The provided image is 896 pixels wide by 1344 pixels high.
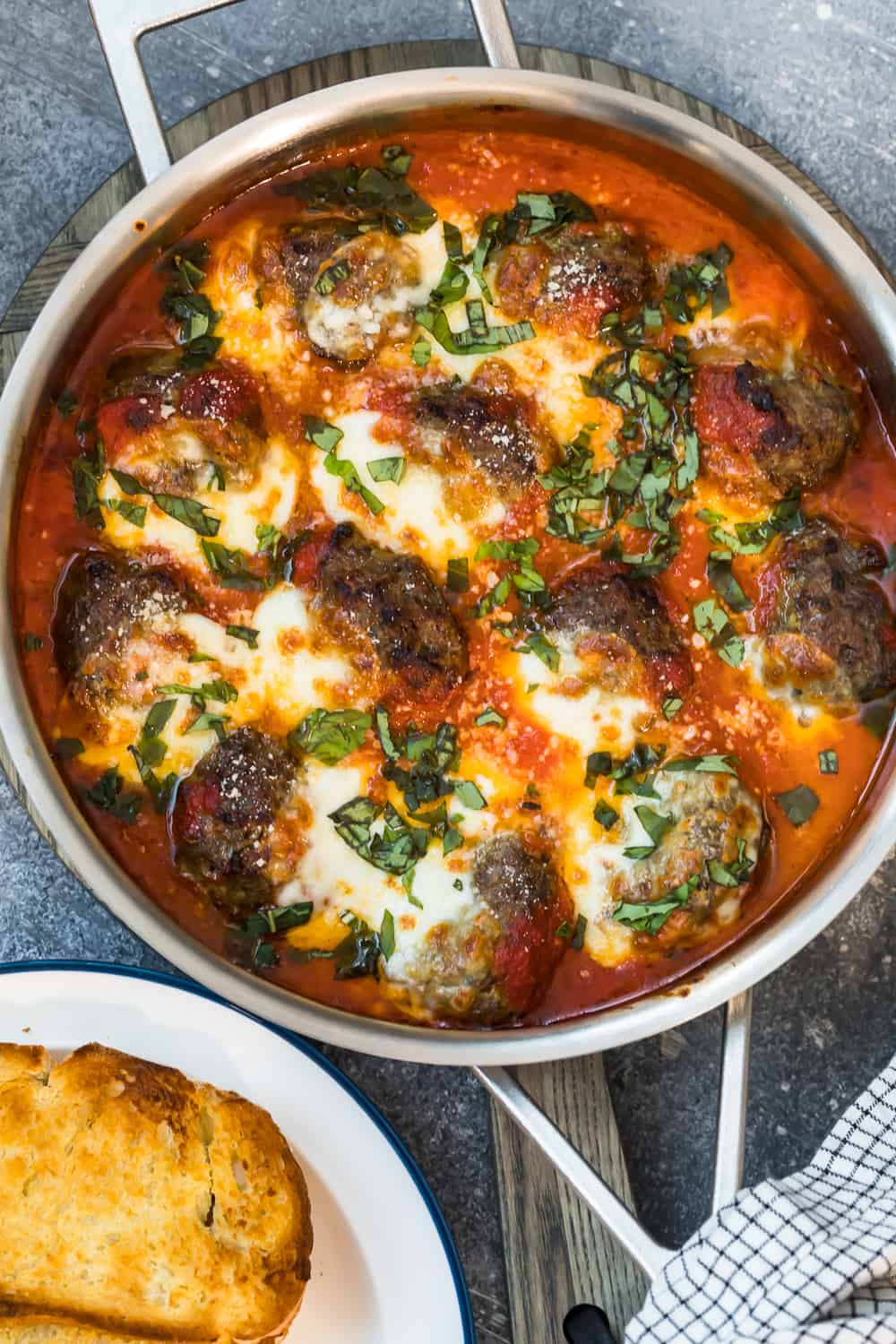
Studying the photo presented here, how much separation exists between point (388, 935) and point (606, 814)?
1.93 ft

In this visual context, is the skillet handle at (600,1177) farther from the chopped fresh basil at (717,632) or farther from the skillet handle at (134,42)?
the skillet handle at (134,42)

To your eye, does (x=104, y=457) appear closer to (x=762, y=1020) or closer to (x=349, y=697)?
(x=349, y=697)

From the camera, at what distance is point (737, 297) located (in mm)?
3248

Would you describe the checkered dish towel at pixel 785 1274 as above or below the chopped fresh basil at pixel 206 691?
below

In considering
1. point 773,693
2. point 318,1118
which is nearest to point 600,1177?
point 318,1118

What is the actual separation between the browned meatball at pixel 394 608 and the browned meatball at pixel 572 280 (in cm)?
69

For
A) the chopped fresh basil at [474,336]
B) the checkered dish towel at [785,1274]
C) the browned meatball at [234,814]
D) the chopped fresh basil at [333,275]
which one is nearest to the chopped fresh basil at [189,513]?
the browned meatball at [234,814]

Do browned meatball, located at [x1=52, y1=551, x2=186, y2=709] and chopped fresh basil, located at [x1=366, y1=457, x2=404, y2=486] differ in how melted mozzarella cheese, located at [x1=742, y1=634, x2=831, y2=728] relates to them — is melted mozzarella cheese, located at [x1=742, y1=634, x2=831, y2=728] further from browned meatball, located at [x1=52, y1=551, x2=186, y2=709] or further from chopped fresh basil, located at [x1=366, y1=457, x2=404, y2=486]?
browned meatball, located at [x1=52, y1=551, x2=186, y2=709]

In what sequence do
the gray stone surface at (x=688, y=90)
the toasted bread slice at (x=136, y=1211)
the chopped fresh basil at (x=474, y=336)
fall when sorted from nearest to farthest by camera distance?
the toasted bread slice at (x=136, y=1211) < the chopped fresh basil at (x=474, y=336) < the gray stone surface at (x=688, y=90)

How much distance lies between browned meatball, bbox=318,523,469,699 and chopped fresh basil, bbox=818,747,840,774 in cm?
93

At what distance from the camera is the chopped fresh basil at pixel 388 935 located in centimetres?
305

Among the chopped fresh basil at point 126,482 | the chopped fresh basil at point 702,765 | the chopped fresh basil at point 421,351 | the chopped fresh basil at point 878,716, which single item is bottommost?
the chopped fresh basil at point 878,716

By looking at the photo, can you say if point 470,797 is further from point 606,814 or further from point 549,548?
point 549,548

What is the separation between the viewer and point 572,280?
312cm
